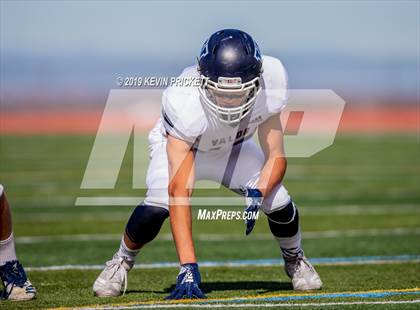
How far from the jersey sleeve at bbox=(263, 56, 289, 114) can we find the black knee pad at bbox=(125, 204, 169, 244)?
3.20 feet

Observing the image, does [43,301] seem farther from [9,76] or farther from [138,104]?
[9,76]

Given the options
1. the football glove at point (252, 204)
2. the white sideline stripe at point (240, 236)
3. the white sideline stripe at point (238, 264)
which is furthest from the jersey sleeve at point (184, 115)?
the white sideline stripe at point (240, 236)

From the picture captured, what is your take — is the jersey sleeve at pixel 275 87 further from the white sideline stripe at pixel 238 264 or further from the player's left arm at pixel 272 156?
the white sideline stripe at pixel 238 264

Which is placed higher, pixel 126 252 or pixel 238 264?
pixel 126 252

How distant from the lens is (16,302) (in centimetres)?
565

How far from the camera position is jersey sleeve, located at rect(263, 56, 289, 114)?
580 cm

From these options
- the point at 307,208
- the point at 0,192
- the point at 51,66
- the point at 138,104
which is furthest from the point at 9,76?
the point at 0,192

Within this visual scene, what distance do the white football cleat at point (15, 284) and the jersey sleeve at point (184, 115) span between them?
53.4 inches

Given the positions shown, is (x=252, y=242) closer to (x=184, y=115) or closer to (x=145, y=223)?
(x=145, y=223)

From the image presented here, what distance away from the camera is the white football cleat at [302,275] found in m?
6.07

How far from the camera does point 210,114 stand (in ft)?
18.4

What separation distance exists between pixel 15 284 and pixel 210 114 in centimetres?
167

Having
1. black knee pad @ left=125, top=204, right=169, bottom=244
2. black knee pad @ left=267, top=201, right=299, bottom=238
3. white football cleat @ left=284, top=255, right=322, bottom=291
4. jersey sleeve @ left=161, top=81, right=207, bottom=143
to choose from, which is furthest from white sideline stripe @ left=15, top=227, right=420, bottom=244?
jersey sleeve @ left=161, top=81, right=207, bottom=143

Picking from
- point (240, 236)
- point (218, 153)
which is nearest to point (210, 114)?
point (218, 153)
